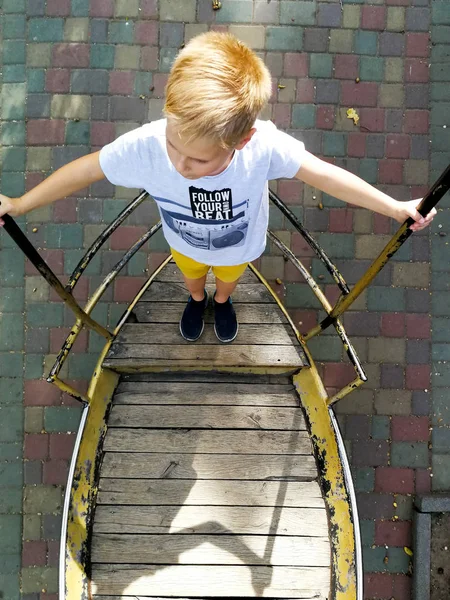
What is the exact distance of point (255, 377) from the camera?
10.5ft

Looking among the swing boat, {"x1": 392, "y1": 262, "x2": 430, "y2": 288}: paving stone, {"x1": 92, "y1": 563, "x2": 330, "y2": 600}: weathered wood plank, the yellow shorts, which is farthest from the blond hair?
{"x1": 392, "y1": 262, "x2": 430, "y2": 288}: paving stone

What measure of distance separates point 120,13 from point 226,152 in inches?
116

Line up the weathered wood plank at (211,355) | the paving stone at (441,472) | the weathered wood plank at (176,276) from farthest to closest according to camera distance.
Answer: the paving stone at (441,472), the weathered wood plank at (176,276), the weathered wood plank at (211,355)

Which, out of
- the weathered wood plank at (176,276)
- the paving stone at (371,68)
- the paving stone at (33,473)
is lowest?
the paving stone at (33,473)

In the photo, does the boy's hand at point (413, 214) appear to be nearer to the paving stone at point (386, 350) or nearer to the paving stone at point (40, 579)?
the paving stone at point (386, 350)

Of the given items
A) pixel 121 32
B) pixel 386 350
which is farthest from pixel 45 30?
pixel 386 350

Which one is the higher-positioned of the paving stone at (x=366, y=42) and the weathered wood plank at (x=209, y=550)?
the paving stone at (x=366, y=42)

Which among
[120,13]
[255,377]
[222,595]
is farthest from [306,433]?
[120,13]

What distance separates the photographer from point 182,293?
330cm

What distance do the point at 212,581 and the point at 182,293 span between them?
1.57 meters

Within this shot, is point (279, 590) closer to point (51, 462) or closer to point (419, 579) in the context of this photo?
point (419, 579)

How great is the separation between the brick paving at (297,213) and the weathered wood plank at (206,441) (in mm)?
881

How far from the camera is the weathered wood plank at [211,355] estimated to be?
3.10 meters

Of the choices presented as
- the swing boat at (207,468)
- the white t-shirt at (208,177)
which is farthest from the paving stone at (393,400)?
the white t-shirt at (208,177)
